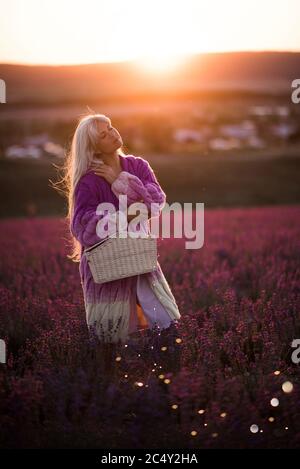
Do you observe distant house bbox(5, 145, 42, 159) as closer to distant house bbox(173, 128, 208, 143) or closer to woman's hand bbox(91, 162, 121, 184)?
distant house bbox(173, 128, 208, 143)

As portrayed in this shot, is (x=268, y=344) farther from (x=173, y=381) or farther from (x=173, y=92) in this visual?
(x=173, y=92)

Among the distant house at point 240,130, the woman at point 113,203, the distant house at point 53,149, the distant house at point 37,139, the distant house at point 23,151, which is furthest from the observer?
the distant house at point 240,130

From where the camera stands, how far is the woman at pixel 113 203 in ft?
17.9

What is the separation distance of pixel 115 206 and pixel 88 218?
0.25 m

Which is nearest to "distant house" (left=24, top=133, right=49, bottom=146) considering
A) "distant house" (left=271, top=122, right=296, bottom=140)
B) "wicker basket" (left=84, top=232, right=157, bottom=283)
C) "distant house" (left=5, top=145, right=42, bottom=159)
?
"distant house" (left=5, top=145, right=42, bottom=159)

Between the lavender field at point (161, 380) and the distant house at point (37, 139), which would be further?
the distant house at point (37, 139)

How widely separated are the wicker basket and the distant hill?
34.8 m

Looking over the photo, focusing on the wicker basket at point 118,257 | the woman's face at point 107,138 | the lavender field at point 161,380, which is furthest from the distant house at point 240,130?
the wicker basket at point 118,257

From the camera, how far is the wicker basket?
5.32m

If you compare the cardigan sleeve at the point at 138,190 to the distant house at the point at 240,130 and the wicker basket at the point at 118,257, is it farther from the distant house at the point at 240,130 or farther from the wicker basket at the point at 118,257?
the distant house at the point at 240,130

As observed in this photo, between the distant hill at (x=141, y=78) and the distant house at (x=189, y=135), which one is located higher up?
the distant hill at (x=141, y=78)

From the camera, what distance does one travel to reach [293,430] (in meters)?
4.24

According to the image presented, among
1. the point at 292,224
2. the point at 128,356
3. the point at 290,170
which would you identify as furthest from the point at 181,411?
the point at 290,170
